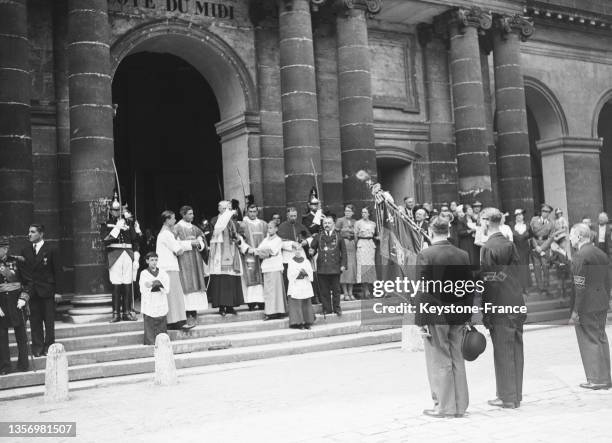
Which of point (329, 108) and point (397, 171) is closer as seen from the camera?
point (329, 108)

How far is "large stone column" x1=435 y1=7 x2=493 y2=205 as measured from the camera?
58.7 ft

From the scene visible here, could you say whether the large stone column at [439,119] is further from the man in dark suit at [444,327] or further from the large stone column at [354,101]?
the man in dark suit at [444,327]

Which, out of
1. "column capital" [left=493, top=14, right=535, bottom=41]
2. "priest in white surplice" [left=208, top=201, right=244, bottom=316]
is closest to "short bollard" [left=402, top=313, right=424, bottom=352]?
"priest in white surplice" [left=208, top=201, right=244, bottom=316]

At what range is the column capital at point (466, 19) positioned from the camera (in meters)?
18.0

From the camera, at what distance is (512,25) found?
18.8m

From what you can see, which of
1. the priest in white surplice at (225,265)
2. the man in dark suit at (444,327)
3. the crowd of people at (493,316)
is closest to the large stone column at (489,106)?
the priest in white surplice at (225,265)

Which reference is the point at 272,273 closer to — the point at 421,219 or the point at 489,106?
the point at 421,219

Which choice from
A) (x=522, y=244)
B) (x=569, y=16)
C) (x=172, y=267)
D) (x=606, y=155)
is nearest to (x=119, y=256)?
(x=172, y=267)

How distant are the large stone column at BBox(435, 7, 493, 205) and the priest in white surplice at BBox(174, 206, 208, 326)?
28.2 ft

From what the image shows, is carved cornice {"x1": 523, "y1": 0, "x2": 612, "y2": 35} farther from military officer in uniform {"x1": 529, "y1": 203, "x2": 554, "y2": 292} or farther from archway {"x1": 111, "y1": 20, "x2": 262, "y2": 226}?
archway {"x1": 111, "y1": 20, "x2": 262, "y2": 226}

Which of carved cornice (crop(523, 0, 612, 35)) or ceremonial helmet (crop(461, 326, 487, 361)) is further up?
carved cornice (crop(523, 0, 612, 35))

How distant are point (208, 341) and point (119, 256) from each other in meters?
2.20

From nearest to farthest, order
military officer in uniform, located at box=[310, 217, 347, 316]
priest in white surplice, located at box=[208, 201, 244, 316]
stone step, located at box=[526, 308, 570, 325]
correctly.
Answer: priest in white surplice, located at box=[208, 201, 244, 316] → military officer in uniform, located at box=[310, 217, 347, 316] → stone step, located at box=[526, 308, 570, 325]

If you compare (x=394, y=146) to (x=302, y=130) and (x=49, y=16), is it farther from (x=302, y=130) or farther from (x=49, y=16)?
(x=49, y=16)
